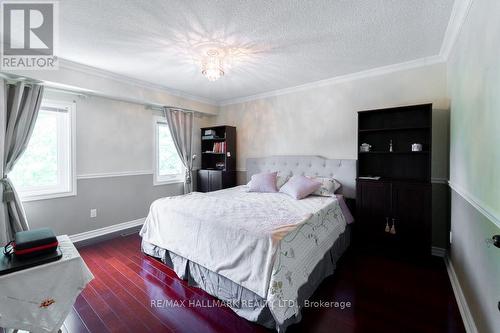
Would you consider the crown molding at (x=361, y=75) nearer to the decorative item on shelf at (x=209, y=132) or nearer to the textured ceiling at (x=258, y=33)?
the textured ceiling at (x=258, y=33)

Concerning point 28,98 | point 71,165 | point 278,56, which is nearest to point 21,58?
point 28,98

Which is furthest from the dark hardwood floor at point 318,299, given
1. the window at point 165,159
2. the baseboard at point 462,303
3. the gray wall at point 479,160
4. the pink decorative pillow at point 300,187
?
the window at point 165,159

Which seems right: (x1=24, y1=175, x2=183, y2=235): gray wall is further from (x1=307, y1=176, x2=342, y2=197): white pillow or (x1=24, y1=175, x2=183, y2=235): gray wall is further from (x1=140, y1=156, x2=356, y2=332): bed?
(x1=307, y1=176, x2=342, y2=197): white pillow

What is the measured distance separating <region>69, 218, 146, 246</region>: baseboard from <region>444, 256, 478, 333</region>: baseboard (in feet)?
13.8

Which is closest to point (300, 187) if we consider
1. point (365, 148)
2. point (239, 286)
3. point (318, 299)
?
point (365, 148)

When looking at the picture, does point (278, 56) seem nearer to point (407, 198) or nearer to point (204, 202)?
point (204, 202)

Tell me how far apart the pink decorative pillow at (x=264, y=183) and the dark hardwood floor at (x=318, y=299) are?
1419 millimetres

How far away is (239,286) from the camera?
5.94 ft

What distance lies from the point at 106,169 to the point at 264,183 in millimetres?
2547

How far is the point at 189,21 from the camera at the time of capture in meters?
2.07

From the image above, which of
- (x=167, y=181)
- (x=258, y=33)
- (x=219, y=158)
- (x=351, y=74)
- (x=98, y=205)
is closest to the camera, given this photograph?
(x=258, y=33)

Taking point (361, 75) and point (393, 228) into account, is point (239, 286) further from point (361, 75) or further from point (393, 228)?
point (361, 75)

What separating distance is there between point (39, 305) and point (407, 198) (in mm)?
3485

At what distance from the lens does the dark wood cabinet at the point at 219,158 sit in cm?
460
